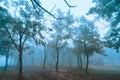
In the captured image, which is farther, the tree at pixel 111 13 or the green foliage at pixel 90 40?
the green foliage at pixel 90 40

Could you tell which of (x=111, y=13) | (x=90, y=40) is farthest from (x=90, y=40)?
(x=111, y=13)

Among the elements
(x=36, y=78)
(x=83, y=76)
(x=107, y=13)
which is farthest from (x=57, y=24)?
(x=107, y=13)

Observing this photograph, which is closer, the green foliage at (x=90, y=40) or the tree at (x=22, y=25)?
the tree at (x=22, y=25)

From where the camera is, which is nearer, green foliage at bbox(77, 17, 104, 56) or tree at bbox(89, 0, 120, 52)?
tree at bbox(89, 0, 120, 52)

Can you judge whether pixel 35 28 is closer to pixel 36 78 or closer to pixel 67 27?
pixel 36 78

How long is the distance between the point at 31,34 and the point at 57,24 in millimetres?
14031

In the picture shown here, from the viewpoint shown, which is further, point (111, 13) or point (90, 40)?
point (90, 40)

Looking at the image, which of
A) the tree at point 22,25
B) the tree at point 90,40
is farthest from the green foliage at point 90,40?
the tree at point 22,25

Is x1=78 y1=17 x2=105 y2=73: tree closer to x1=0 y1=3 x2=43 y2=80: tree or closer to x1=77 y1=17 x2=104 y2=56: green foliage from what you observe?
x1=77 y1=17 x2=104 y2=56: green foliage

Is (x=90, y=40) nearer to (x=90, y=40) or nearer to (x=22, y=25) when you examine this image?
(x=90, y=40)

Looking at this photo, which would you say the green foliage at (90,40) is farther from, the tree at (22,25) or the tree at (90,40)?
the tree at (22,25)

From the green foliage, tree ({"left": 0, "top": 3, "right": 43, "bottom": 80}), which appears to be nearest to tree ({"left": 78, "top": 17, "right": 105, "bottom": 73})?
the green foliage

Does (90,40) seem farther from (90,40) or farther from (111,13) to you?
(111,13)

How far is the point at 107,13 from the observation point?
71.8ft
